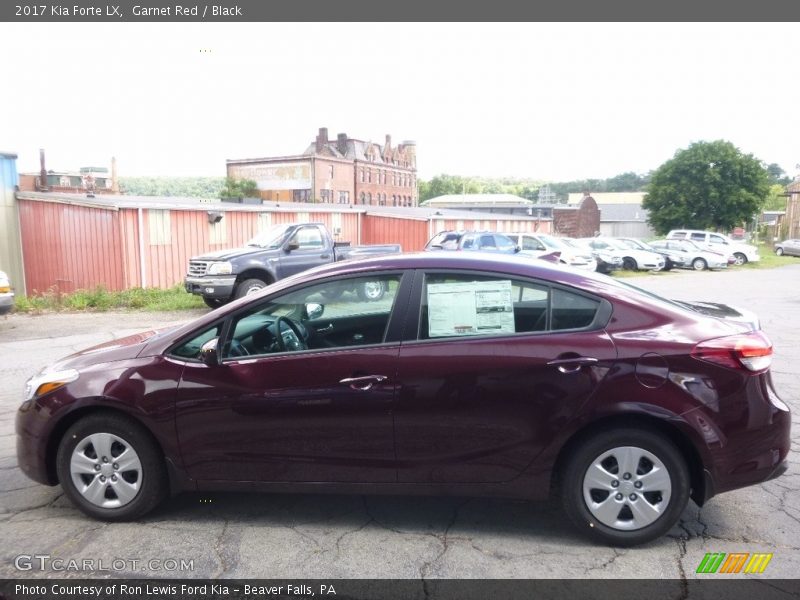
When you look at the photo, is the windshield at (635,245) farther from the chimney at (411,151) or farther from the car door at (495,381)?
the chimney at (411,151)

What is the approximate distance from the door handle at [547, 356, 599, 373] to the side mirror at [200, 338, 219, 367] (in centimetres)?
192

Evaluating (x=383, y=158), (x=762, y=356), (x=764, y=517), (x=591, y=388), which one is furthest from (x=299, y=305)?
(x=383, y=158)

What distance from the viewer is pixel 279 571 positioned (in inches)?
133

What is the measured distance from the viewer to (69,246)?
68.7 feet

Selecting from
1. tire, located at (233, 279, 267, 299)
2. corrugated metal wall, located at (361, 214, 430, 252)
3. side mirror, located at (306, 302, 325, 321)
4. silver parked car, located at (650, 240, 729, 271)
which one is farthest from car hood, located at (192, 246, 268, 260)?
silver parked car, located at (650, 240, 729, 271)

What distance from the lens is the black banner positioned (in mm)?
3178

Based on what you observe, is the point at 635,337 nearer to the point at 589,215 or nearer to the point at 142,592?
the point at 142,592

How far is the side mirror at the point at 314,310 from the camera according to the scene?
4.19 metres

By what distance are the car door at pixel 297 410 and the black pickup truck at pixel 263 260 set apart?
901 centimetres

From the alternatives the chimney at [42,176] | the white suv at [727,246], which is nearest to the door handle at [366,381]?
the chimney at [42,176]

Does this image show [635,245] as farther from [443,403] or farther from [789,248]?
[443,403]

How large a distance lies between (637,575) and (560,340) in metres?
1.27

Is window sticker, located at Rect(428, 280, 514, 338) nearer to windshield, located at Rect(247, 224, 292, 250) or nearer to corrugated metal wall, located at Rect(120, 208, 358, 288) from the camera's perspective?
windshield, located at Rect(247, 224, 292, 250)

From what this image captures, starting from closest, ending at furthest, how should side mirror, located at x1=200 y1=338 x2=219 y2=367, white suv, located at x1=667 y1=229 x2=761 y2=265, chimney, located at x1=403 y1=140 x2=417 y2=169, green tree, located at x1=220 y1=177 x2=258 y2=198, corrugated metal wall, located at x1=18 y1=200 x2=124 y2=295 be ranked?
side mirror, located at x1=200 y1=338 x2=219 y2=367 < corrugated metal wall, located at x1=18 y1=200 x2=124 y2=295 < white suv, located at x1=667 y1=229 x2=761 y2=265 < green tree, located at x1=220 y1=177 x2=258 y2=198 < chimney, located at x1=403 y1=140 x2=417 y2=169
